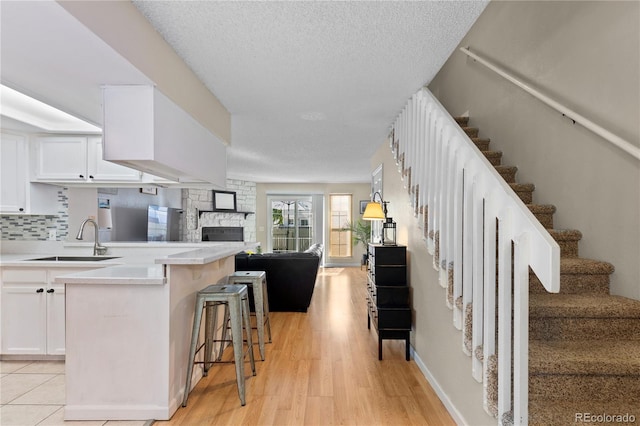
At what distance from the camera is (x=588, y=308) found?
163 centimetres

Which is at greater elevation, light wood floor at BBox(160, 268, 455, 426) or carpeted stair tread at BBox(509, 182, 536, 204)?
carpeted stair tread at BBox(509, 182, 536, 204)

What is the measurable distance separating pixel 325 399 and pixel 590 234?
6.91ft

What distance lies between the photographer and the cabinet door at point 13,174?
3377 millimetres

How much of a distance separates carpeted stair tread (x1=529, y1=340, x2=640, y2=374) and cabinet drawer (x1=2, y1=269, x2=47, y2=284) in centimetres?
386

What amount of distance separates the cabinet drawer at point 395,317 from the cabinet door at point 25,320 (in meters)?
3.18

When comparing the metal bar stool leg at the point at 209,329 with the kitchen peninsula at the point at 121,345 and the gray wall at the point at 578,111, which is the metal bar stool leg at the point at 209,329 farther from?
the gray wall at the point at 578,111

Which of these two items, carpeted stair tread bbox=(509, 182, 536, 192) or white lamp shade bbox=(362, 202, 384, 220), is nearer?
carpeted stair tread bbox=(509, 182, 536, 192)

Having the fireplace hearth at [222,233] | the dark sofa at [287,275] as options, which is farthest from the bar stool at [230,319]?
the fireplace hearth at [222,233]

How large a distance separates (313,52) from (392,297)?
2.36 metres

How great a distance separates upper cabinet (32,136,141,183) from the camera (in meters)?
3.58

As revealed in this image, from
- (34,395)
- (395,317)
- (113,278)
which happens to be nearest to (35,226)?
(34,395)

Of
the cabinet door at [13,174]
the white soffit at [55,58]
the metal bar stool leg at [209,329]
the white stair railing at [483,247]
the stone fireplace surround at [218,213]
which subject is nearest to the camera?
the white stair railing at [483,247]

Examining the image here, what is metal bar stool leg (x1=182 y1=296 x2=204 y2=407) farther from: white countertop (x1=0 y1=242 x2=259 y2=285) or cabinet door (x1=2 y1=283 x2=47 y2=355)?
cabinet door (x1=2 y1=283 x2=47 y2=355)

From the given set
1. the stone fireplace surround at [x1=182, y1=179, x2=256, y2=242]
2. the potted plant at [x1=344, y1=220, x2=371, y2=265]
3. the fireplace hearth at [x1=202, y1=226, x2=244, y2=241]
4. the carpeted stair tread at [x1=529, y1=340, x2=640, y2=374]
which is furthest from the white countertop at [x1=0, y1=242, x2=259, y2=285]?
the potted plant at [x1=344, y1=220, x2=371, y2=265]
